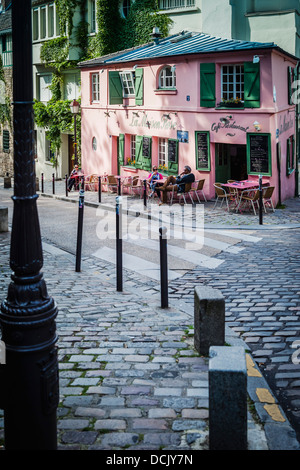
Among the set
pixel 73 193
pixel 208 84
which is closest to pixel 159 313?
pixel 208 84

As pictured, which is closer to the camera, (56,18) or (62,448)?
(62,448)

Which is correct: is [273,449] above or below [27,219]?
below

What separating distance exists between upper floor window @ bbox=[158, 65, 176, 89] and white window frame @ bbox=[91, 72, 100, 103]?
524cm

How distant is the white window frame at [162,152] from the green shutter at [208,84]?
279 centimetres

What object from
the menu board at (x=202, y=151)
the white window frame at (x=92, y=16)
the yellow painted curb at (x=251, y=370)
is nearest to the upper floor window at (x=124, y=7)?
the white window frame at (x=92, y=16)

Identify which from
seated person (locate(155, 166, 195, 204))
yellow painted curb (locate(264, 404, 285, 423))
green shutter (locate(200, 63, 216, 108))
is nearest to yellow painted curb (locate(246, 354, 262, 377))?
yellow painted curb (locate(264, 404, 285, 423))

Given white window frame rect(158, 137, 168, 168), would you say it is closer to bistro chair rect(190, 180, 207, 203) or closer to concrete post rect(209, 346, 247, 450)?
bistro chair rect(190, 180, 207, 203)

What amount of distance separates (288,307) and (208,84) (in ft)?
46.5

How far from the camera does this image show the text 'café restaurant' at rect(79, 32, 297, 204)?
20000 mm

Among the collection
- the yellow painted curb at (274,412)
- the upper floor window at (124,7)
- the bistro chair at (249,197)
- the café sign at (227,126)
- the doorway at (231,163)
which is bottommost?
the yellow painted curb at (274,412)

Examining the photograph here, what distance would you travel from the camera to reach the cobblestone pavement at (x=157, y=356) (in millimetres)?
4750

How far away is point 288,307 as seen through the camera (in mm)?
8438

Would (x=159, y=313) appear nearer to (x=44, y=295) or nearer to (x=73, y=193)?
(x=44, y=295)

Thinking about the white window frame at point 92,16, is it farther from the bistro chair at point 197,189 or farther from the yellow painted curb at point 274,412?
the yellow painted curb at point 274,412
